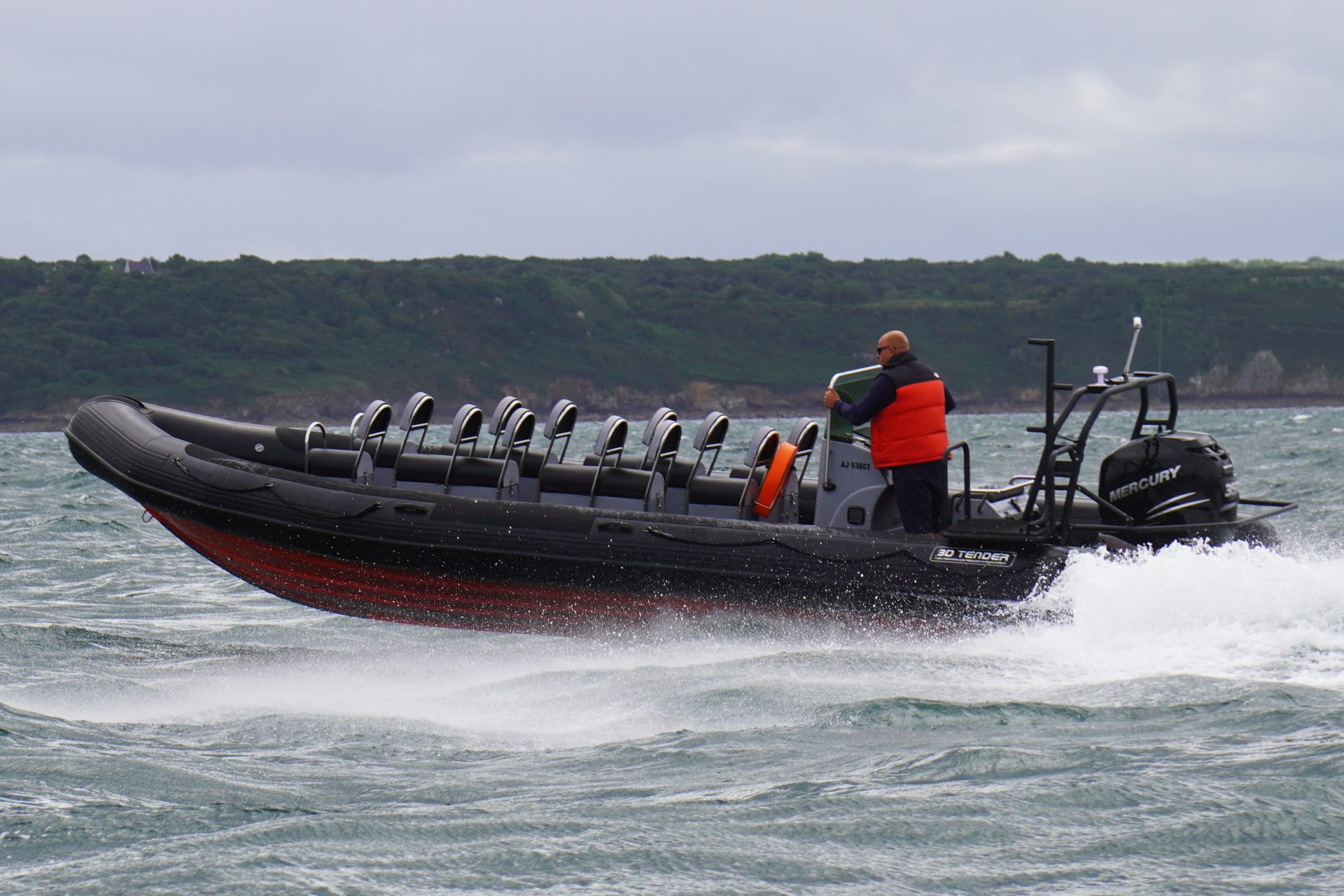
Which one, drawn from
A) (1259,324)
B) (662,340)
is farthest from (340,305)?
(1259,324)

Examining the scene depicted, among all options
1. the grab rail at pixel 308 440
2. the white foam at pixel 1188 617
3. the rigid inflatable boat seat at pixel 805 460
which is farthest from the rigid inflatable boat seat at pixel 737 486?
the grab rail at pixel 308 440

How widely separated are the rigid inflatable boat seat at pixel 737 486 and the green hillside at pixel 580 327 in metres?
86.3

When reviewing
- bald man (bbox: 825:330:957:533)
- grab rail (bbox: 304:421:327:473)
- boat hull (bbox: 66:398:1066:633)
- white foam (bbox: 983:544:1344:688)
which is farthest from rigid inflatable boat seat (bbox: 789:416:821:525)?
grab rail (bbox: 304:421:327:473)

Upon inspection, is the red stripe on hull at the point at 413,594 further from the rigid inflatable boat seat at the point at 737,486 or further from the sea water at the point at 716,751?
the rigid inflatable boat seat at the point at 737,486

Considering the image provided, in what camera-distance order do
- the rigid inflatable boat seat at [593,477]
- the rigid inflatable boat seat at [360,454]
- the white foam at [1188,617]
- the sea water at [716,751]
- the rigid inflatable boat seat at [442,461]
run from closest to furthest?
the sea water at [716,751], the white foam at [1188,617], the rigid inflatable boat seat at [593,477], the rigid inflatable boat seat at [442,461], the rigid inflatable boat seat at [360,454]

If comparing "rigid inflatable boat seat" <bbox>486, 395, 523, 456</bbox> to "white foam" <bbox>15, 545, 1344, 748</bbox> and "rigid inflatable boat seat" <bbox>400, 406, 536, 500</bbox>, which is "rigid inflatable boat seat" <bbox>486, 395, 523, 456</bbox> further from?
"white foam" <bbox>15, 545, 1344, 748</bbox>

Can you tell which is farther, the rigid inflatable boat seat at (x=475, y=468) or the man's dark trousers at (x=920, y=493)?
the rigid inflatable boat seat at (x=475, y=468)

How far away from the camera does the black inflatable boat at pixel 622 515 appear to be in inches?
285

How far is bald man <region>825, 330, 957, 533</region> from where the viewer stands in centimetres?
729

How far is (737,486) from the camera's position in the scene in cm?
811

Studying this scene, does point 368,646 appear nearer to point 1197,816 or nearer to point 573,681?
point 573,681

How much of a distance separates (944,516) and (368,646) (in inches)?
125

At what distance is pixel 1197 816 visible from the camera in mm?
4320

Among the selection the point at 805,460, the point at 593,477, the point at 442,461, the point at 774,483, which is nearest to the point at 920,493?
the point at 774,483
